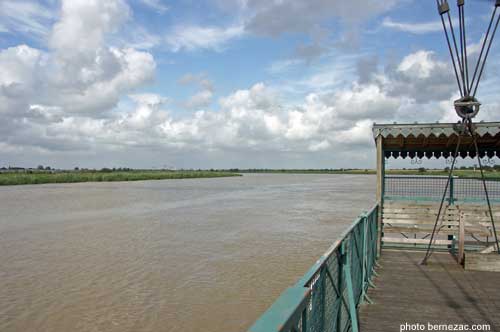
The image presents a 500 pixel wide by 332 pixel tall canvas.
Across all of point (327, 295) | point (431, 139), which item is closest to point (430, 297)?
point (327, 295)

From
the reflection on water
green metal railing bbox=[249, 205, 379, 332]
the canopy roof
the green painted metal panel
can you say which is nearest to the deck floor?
green metal railing bbox=[249, 205, 379, 332]

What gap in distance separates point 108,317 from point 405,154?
7.79 metres

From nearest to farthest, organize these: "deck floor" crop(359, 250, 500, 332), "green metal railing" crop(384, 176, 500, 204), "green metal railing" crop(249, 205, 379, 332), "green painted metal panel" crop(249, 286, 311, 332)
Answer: "green painted metal panel" crop(249, 286, 311, 332), "green metal railing" crop(249, 205, 379, 332), "deck floor" crop(359, 250, 500, 332), "green metal railing" crop(384, 176, 500, 204)

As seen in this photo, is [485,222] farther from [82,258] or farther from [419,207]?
[82,258]

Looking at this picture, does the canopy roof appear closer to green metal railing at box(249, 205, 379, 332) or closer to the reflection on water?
green metal railing at box(249, 205, 379, 332)

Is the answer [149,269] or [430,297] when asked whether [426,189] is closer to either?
[430,297]

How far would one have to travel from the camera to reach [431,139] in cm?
866

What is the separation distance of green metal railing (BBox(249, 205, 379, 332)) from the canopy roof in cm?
268

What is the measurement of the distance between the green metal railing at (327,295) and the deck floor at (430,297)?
11.4 inches

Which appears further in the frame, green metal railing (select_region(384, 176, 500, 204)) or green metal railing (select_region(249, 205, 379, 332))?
green metal railing (select_region(384, 176, 500, 204))

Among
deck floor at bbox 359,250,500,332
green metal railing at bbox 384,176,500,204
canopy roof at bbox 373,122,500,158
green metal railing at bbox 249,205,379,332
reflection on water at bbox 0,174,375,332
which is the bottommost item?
reflection on water at bbox 0,174,375,332

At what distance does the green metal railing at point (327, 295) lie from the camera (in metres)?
1.86

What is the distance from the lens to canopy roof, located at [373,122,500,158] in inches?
300

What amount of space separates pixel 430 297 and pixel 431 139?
167 inches
